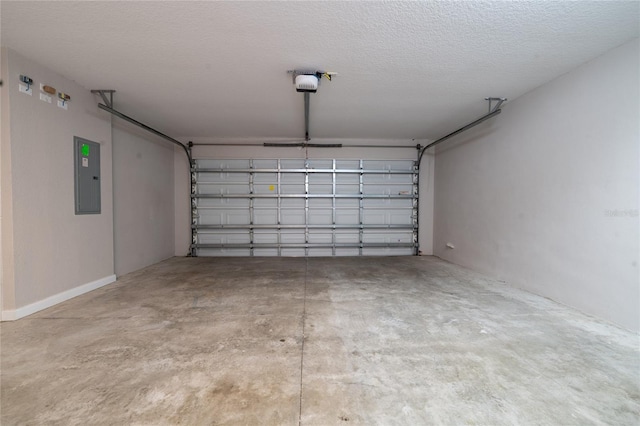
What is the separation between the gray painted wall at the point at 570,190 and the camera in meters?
2.37

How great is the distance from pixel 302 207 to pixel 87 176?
12.2ft

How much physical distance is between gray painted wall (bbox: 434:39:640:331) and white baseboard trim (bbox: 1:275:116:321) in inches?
223

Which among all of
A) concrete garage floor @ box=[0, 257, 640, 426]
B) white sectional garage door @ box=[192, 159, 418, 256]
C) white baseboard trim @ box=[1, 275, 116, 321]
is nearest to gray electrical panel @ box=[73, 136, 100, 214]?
white baseboard trim @ box=[1, 275, 116, 321]

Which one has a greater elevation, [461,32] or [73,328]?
[461,32]

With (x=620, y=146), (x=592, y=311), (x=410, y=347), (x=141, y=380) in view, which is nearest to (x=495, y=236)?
(x=592, y=311)

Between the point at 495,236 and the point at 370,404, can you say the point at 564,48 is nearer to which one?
the point at 495,236

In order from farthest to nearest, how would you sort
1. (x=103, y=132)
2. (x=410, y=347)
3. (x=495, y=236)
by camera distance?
(x=495, y=236)
(x=103, y=132)
(x=410, y=347)

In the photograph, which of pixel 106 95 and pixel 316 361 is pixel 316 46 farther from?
pixel 106 95

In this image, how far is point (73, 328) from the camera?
232 cm

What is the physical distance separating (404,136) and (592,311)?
418 cm

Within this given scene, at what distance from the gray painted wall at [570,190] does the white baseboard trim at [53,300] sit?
5676 millimetres

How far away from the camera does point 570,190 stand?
114 inches

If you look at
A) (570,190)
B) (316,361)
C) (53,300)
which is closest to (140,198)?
(53,300)

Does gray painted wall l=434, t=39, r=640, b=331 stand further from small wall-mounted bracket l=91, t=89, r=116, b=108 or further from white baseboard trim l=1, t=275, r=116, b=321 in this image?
white baseboard trim l=1, t=275, r=116, b=321
